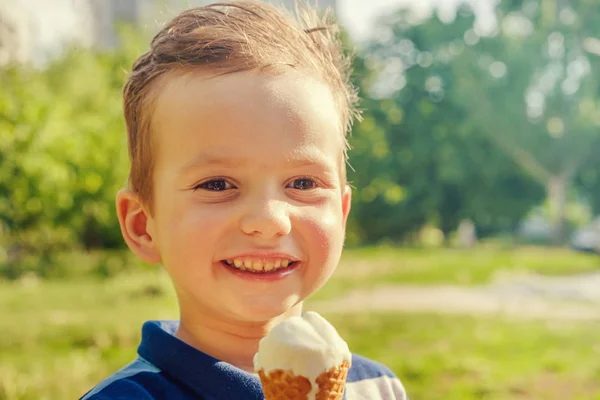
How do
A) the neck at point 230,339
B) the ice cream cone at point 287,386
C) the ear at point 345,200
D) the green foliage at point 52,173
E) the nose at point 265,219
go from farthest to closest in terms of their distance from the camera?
the green foliage at point 52,173
the ear at point 345,200
the neck at point 230,339
the nose at point 265,219
the ice cream cone at point 287,386

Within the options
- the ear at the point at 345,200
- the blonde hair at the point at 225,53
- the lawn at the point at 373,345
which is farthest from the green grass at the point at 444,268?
the blonde hair at the point at 225,53

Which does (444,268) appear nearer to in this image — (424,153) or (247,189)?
(424,153)

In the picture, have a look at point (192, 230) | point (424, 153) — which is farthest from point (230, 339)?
point (424, 153)

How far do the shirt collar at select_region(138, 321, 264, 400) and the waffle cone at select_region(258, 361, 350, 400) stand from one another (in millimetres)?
149

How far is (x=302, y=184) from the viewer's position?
3.14ft

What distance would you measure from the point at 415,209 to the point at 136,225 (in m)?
11.5

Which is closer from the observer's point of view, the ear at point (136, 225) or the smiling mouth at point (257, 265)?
the smiling mouth at point (257, 265)

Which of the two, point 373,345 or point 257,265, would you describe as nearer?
point 257,265

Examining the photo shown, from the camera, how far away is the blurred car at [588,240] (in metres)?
7.70

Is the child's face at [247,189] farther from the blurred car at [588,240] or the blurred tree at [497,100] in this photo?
the blurred tree at [497,100]

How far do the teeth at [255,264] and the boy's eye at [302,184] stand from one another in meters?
0.10

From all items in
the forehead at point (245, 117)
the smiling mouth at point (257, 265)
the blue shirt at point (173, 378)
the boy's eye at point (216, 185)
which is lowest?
the blue shirt at point (173, 378)

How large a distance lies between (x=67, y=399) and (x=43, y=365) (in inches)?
17.4

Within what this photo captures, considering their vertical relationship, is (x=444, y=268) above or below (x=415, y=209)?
above
